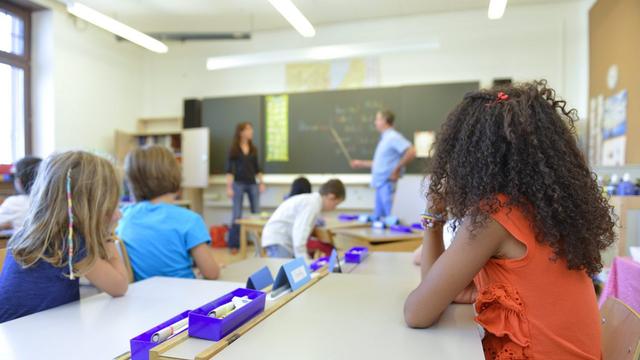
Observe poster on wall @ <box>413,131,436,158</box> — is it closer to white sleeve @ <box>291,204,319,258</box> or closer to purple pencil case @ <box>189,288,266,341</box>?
white sleeve @ <box>291,204,319,258</box>

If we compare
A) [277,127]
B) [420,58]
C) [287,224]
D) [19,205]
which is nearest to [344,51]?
[420,58]

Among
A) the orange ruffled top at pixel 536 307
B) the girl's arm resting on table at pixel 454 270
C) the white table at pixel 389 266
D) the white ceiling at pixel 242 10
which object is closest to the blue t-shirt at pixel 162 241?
the white table at pixel 389 266

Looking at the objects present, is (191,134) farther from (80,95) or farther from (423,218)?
(423,218)

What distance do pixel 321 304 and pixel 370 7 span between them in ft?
17.0

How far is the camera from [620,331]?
107cm

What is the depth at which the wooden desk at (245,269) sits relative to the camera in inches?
71.3

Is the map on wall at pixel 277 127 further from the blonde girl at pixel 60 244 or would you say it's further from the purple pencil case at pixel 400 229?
the blonde girl at pixel 60 244

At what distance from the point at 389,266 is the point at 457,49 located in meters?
4.60

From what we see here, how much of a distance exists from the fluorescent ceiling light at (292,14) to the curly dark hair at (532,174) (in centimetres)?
294

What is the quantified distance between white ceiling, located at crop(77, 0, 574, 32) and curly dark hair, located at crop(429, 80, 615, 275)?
4.78m

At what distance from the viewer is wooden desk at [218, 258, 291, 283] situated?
1811mm

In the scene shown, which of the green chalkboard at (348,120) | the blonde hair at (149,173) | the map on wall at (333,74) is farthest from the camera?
the map on wall at (333,74)

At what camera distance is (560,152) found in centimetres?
94

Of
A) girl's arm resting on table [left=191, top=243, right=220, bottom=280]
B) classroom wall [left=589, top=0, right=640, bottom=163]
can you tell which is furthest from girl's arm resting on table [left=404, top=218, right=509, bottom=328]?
classroom wall [left=589, top=0, right=640, bottom=163]
